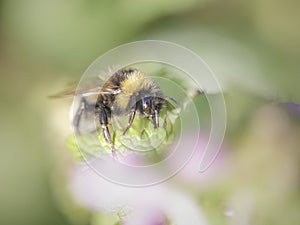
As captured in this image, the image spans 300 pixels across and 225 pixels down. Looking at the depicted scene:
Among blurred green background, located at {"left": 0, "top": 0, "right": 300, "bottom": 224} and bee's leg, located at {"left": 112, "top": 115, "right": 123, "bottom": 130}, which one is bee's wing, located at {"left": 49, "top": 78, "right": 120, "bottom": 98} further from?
blurred green background, located at {"left": 0, "top": 0, "right": 300, "bottom": 224}

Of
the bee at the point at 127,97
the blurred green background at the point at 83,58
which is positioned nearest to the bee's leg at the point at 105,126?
the bee at the point at 127,97

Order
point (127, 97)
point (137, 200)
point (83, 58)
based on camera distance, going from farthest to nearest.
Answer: point (83, 58), point (137, 200), point (127, 97)

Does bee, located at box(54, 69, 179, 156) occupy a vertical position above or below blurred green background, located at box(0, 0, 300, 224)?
below

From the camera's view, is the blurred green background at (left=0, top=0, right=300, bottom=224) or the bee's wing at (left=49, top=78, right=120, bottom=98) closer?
the bee's wing at (left=49, top=78, right=120, bottom=98)

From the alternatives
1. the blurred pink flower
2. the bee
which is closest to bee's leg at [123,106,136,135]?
the bee

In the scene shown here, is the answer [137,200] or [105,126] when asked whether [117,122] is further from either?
[137,200]

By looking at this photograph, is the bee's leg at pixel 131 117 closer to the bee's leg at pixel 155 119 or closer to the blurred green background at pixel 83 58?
the bee's leg at pixel 155 119

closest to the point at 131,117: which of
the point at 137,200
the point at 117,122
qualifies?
the point at 117,122
